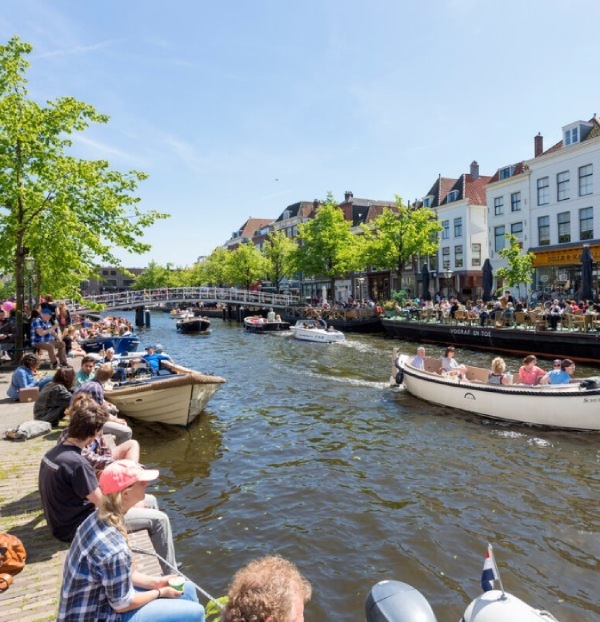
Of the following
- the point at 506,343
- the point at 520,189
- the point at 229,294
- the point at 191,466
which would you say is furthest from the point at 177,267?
the point at 191,466

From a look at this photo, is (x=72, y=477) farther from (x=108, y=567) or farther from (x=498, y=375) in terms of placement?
(x=498, y=375)

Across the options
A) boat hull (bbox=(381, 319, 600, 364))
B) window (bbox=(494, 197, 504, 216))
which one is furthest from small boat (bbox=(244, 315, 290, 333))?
window (bbox=(494, 197, 504, 216))

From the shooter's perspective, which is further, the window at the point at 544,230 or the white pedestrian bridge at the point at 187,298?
the white pedestrian bridge at the point at 187,298

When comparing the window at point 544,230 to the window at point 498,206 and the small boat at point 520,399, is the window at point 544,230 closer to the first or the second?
the window at point 498,206

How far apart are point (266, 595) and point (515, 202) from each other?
1566 inches

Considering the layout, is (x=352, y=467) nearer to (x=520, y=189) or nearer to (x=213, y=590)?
(x=213, y=590)

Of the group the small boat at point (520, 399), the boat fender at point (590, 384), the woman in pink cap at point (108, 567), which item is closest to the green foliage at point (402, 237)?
the small boat at point (520, 399)

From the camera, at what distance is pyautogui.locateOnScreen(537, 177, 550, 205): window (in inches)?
1334

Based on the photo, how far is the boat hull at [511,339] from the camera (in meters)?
19.6

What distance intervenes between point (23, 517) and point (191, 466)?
13.4ft

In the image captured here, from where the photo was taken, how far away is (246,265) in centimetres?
6469

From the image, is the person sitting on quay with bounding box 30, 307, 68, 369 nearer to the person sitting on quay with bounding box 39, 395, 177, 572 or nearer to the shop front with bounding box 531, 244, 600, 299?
the person sitting on quay with bounding box 39, 395, 177, 572

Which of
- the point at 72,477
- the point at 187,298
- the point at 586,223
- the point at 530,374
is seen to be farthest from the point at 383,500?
the point at 187,298

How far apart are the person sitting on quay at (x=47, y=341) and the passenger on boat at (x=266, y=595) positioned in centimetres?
1377
